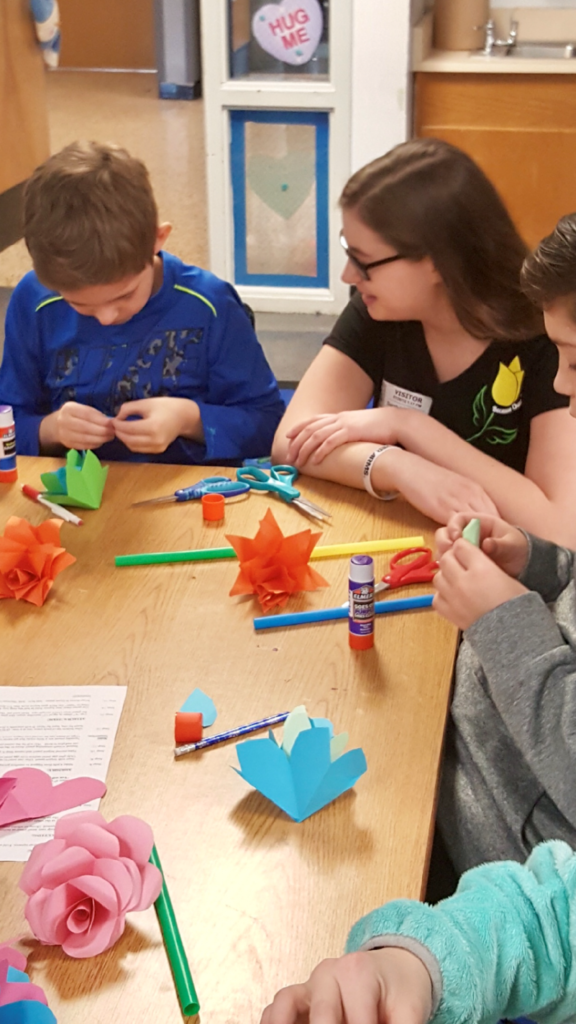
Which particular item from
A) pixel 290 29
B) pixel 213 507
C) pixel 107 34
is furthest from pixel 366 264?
pixel 107 34

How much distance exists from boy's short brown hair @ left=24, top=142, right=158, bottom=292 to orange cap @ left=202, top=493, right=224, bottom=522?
390 mm

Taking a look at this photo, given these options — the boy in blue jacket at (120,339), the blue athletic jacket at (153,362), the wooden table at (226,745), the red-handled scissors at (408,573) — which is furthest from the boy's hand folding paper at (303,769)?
the blue athletic jacket at (153,362)

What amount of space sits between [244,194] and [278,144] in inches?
8.7

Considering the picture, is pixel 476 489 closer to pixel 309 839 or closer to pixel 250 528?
pixel 250 528

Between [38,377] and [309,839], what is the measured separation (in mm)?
1123

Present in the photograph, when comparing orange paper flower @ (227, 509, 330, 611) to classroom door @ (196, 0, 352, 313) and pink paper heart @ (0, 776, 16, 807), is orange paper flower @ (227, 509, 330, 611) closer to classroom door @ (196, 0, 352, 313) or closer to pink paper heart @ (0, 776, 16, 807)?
pink paper heart @ (0, 776, 16, 807)

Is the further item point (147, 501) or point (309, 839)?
point (147, 501)

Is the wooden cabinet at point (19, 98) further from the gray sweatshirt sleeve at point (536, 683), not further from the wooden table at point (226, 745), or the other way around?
the gray sweatshirt sleeve at point (536, 683)

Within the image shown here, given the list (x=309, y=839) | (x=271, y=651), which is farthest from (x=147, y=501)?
(x=309, y=839)

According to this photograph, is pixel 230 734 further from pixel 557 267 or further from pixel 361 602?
pixel 557 267

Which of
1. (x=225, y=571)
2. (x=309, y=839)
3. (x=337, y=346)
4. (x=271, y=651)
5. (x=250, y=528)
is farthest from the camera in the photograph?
(x=337, y=346)

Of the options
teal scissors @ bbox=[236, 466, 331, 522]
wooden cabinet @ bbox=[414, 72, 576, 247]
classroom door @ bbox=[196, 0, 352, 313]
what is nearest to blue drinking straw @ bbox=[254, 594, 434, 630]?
teal scissors @ bbox=[236, 466, 331, 522]

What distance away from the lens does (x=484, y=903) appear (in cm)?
83

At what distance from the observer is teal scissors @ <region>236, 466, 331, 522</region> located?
1.47m
